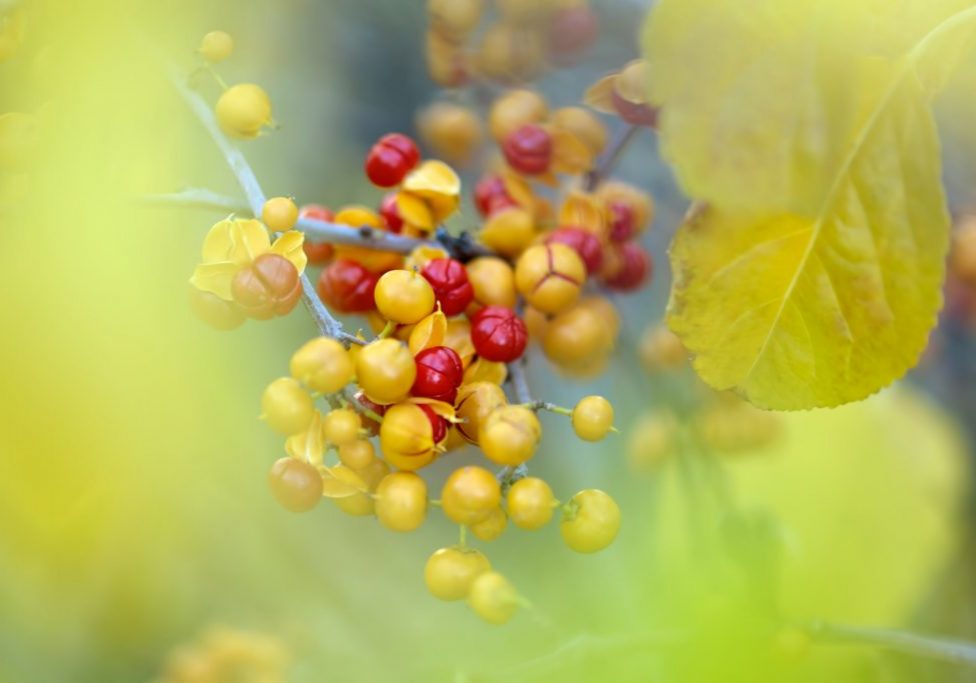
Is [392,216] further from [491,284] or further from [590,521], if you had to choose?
[590,521]

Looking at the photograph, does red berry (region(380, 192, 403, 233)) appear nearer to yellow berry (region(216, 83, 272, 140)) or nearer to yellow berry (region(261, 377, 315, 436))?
yellow berry (region(216, 83, 272, 140))

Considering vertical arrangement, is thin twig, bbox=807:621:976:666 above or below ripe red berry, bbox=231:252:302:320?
below

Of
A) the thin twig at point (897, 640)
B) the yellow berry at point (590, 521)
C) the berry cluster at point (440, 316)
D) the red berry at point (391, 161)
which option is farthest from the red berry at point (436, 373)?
the thin twig at point (897, 640)

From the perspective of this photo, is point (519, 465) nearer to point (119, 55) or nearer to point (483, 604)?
point (483, 604)

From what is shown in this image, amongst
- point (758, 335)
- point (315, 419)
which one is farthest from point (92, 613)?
point (758, 335)

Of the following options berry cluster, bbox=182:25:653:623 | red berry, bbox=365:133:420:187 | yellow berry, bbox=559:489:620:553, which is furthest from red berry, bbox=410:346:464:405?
red berry, bbox=365:133:420:187

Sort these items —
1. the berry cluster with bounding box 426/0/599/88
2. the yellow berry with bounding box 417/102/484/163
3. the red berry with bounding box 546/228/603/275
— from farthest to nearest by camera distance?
the yellow berry with bounding box 417/102/484/163, the berry cluster with bounding box 426/0/599/88, the red berry with bounding box 546/228/603/275

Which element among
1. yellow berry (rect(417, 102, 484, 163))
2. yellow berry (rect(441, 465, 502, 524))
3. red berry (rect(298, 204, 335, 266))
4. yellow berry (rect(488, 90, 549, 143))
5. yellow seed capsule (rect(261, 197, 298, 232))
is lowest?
yellow berry (rect(441, 465, 502, 524))

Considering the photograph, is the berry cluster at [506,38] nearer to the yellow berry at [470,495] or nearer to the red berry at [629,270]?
the red berry at [629,270]
